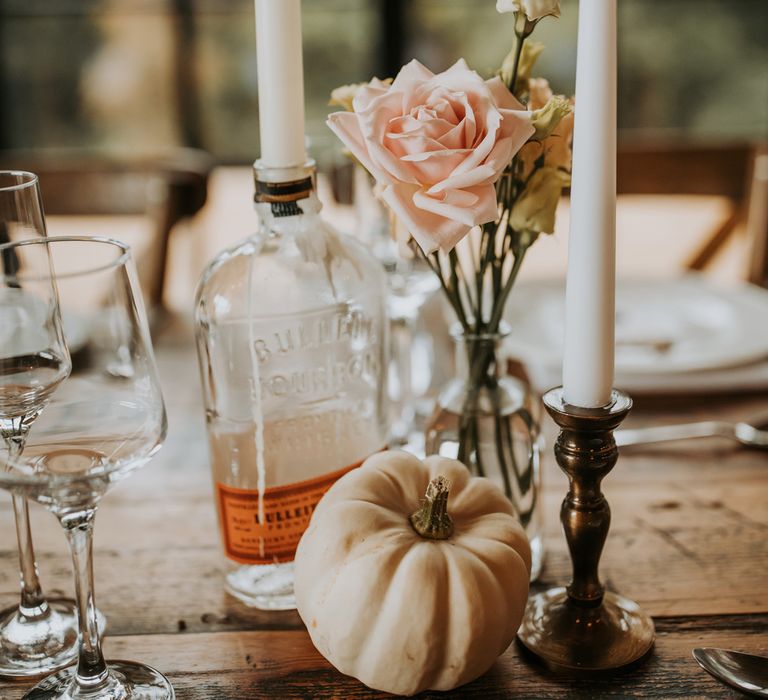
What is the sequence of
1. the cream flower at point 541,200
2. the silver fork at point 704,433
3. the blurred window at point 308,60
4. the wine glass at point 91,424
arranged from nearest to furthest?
the wine glass at point 91,424 → the cream flower at point 541,200 → the silver fork at point 704,433 → the blurred window at point 308,60

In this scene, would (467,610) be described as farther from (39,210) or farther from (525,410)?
(39,210)

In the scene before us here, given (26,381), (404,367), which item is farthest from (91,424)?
(404,367)

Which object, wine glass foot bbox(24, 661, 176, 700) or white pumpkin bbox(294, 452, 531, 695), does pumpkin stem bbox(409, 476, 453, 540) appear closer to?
white pumpkin bbox(294, 452, 531, 695)

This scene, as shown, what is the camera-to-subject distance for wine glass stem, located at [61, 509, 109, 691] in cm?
60

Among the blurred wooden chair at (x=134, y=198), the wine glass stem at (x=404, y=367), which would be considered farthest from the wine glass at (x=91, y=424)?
the blurred wooden chair at (x=134, y=198)

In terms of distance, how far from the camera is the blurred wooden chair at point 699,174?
6.34 feet

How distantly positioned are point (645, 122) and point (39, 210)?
292 cm

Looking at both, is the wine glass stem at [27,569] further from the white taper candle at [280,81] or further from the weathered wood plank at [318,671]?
the white taper candle at [280,81]

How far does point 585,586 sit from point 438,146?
33 cm

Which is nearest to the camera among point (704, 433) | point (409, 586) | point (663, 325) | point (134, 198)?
point (409, 586)

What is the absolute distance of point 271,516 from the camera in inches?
30.3

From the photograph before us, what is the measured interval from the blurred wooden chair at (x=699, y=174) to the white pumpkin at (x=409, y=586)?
1.41 m

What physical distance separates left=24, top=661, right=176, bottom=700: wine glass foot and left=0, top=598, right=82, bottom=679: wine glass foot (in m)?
0.03

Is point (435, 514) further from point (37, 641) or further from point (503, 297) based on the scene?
point (37, 641)
